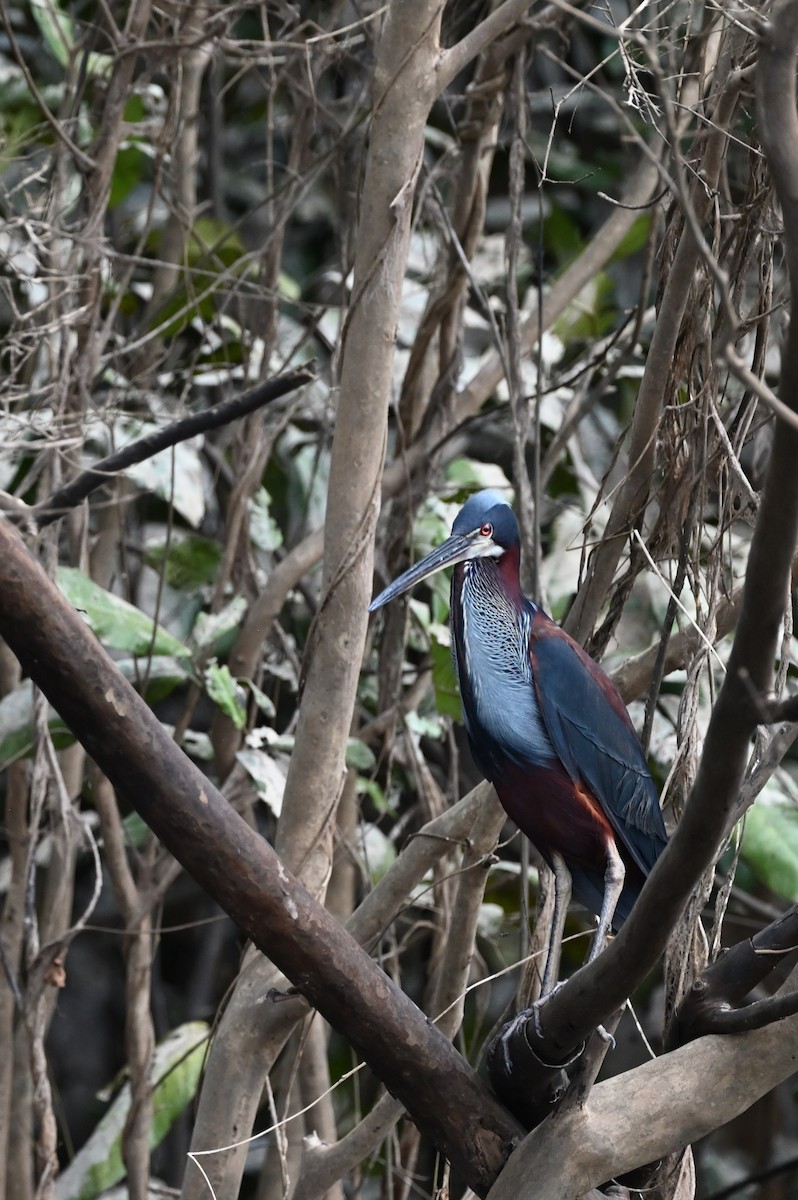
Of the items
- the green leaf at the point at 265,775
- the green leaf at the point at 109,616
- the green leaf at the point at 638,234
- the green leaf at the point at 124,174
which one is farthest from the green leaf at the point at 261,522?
the green leaf at the point at 638,234

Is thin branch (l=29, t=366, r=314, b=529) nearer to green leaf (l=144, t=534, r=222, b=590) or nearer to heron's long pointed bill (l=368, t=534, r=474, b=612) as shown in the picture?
heron's long pointed bill (l=368, t=534, r=474, b=612)

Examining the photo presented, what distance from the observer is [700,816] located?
88 cm

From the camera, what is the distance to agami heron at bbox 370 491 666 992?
1461mm

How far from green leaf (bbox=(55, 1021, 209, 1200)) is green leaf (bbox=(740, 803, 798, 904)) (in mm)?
990

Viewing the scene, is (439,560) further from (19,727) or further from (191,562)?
(191,562)

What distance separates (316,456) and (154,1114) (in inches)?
48.7

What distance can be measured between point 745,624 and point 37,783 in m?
1.47

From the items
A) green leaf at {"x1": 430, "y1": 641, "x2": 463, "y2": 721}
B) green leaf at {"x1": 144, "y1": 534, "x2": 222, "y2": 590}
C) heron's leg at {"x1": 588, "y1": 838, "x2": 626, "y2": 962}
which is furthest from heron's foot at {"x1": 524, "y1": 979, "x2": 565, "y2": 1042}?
green leaf at {"x1": 144, "y1": 534, "x2": 222, "y2": 590}

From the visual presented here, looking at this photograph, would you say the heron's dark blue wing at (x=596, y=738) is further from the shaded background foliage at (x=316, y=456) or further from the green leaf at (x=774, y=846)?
the green leaf at (x=774, y=846)

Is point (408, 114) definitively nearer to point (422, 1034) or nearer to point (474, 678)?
point (474, 678)

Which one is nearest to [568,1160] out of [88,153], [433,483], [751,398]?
[751,398]

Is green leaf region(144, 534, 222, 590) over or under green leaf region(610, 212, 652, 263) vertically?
under

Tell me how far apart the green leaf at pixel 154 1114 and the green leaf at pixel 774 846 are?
990 millimetres

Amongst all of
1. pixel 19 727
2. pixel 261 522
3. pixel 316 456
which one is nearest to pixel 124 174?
pixel 316 456
